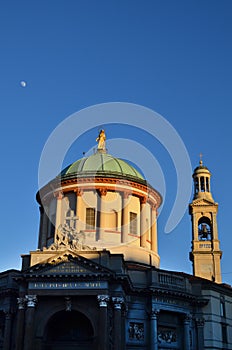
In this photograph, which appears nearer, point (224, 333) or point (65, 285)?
point (65, 285)

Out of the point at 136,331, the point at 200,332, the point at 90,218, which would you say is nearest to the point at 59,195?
the point at 90,218

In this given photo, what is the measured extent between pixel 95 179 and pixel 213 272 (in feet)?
65.2

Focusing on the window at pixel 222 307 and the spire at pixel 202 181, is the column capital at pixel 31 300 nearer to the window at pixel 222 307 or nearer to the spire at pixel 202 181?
the window at pixel 222 307

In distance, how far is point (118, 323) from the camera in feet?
114

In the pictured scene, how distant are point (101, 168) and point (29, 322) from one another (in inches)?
684

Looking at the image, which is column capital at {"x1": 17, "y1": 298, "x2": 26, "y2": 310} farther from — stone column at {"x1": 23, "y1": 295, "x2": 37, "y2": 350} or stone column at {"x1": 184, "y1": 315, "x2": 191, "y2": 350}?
stone column at {"x1": 184, "y1": 315, "x2": 191, "y2": 350}

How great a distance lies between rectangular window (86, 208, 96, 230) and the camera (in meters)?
44.7

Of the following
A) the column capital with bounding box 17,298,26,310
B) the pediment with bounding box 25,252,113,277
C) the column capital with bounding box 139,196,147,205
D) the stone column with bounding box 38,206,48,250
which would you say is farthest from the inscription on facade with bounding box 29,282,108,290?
the column capital with bounding box 139,196,147,205

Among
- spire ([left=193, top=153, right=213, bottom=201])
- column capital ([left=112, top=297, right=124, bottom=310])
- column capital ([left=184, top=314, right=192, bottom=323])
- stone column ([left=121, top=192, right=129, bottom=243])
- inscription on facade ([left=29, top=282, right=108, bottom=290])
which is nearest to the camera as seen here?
column capital ([left=112, top=297, right=124, bottom=310])

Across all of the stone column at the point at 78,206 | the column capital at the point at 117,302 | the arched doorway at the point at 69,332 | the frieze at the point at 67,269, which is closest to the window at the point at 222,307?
the column capital at the point at 117,302

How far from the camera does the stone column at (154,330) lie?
3750 centimetres

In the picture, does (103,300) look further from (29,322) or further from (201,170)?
(201,170)

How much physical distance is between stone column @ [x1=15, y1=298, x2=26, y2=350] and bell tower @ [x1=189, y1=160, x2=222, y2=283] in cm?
2648

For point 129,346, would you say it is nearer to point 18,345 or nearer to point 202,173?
point 18,345
